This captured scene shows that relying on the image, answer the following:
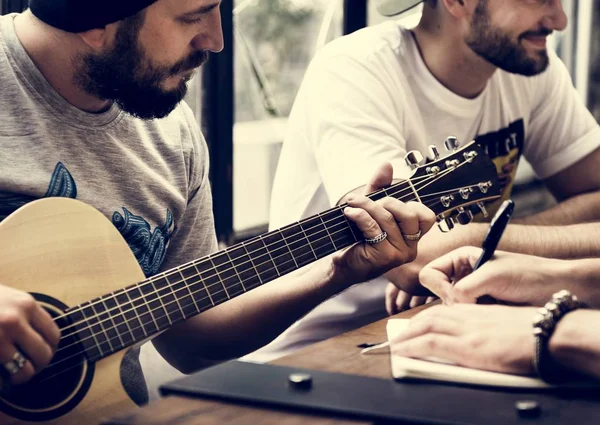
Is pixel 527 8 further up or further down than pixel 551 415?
further up

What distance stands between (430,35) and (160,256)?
1.00 meters

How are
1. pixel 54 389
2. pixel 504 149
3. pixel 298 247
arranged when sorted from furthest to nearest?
pixel 504 149 < pixel 298 247 < pixel 54 389

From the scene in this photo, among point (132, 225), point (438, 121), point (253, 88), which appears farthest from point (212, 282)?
point (253, 88)

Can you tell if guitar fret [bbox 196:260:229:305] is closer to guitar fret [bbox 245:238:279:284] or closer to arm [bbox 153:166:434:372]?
guitar fret [bbox 245:238:279:284]

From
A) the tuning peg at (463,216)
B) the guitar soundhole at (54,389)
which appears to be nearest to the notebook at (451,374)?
the guitar soundhole at (54,389)

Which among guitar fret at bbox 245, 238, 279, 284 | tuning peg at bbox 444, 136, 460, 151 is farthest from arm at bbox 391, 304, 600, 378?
tuning peg at bbox 444, 136, 460, 151

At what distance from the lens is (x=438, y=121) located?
211cm

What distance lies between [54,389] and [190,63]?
0.66 metres

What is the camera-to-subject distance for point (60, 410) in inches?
46.4

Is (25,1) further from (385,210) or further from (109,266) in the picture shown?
(385,210)

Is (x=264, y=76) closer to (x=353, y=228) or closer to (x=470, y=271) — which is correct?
(x=353, y=228)

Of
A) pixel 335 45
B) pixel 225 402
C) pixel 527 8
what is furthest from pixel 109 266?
pixel 527 8

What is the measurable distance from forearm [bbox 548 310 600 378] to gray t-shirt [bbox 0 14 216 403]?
2.12 feet

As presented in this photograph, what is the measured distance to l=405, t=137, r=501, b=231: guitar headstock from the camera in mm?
1547
